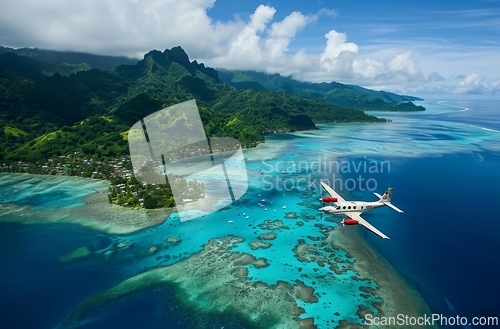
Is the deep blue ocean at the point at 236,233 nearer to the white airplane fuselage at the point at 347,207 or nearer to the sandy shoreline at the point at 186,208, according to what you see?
the sandy shoreline at the point at 186,208

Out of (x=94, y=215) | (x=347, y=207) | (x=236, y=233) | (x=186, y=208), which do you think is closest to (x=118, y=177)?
(x=94, y=215)

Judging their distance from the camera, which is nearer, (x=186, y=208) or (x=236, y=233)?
(x=236, y=233)

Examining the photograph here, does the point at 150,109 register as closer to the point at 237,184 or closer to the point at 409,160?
the point at 237,184

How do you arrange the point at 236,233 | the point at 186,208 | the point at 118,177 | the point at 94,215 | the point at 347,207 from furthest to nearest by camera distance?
the point at 118,177 → the point at 186,208 → the point at 94,215 → the point at 236,233 → the point at 347,207

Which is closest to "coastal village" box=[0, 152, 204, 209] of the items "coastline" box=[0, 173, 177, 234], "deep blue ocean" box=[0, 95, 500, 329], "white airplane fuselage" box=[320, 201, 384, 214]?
"coastline" box=[0, 173, 177, 234]

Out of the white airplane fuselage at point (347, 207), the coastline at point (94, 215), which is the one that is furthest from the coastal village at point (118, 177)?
the white airplane fuselage at point (347, 207)

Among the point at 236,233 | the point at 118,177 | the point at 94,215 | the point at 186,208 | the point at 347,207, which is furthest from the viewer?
the point at 118,177

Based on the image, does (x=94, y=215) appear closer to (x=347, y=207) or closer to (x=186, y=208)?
(x=186, y=208)

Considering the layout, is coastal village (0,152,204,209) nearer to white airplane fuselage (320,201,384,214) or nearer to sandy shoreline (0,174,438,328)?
sandy shoreline (0,174,438,328)
